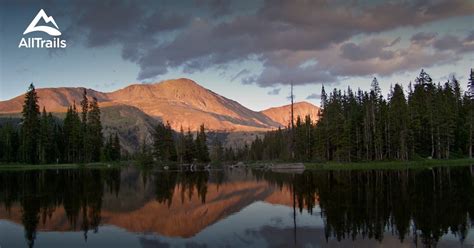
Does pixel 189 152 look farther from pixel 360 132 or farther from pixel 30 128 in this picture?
pixel 360 132

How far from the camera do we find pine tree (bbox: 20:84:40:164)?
347ft

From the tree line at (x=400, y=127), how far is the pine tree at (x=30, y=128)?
67.1 meters

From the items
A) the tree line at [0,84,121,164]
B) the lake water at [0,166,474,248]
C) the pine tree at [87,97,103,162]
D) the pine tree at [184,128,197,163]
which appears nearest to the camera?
the lake water at [0,166,474,248]

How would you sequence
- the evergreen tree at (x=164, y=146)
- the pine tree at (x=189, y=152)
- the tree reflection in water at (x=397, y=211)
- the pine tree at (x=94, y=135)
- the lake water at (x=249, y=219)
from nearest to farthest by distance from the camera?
the lake water at (x=249, y=219) < the tree reflection in water at (x=397, y=211) < the pine tree at (x=94, y=135) < the evergreen tree at (x=164, y=146) < the pine tree at (x=189, y=152)

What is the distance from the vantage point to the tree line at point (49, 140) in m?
108

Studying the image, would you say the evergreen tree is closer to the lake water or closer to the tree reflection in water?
the lake water

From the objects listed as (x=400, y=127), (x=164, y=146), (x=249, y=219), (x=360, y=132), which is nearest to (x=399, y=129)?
(x=400, y=127)

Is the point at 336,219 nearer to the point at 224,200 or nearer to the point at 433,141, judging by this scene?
the point at 224,200

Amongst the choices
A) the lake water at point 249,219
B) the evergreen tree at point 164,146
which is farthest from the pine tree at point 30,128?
the lake water at point 249,219

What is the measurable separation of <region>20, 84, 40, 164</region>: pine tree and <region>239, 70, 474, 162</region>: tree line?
220ft

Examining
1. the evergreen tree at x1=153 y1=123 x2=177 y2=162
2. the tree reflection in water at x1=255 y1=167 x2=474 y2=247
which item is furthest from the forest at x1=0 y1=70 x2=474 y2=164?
the tree reflection in water at x1=255 y1=167 x2=474 y2=247

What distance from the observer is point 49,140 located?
117 metres

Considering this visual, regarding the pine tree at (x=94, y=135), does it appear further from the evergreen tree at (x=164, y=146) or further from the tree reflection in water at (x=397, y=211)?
the tree reflection in water at (x=397, y=211)

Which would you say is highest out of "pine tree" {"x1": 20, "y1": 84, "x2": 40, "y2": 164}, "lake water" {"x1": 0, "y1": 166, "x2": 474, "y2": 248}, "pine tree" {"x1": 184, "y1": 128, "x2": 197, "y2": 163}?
"pine tree" {"x1": 20, "y1": 84, "x2": 40, "y2": 164}
